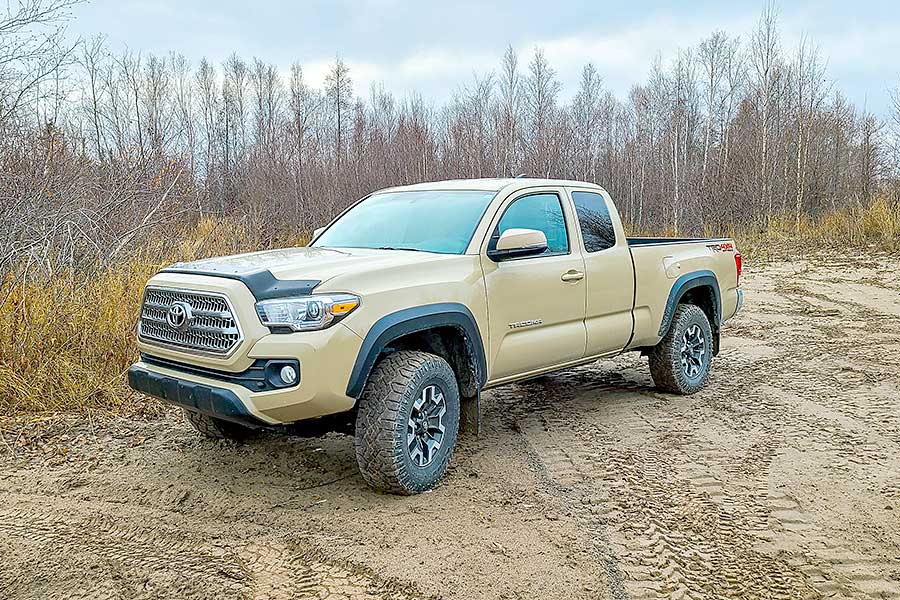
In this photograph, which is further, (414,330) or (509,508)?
(414,330)

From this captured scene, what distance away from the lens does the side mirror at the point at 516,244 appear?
4.66 meters

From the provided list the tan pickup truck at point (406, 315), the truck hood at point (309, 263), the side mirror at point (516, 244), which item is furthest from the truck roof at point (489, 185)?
the truck hood at point (309, 263)

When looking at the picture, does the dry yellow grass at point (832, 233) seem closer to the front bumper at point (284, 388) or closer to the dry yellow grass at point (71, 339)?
the dry yellow grass at point (71, 339)

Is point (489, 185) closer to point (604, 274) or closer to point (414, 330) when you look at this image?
point (604, 274)

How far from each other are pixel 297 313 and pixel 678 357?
12.6ft

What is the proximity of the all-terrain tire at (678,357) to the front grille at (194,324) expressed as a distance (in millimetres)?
3937

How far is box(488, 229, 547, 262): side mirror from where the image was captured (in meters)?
4.66

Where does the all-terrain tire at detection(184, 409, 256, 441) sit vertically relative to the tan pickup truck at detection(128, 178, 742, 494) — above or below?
below

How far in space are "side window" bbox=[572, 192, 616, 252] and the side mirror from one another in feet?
3.21

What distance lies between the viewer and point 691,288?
662cm

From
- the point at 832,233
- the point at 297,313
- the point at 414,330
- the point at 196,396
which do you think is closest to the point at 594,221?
the point at 414,330

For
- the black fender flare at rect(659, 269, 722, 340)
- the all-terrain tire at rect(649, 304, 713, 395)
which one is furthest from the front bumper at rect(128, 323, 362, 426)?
the all-terrain tire at rect(649, 304, 713, 395)

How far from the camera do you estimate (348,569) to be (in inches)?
134

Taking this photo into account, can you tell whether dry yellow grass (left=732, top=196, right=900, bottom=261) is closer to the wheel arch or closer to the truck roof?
the wheel arch
